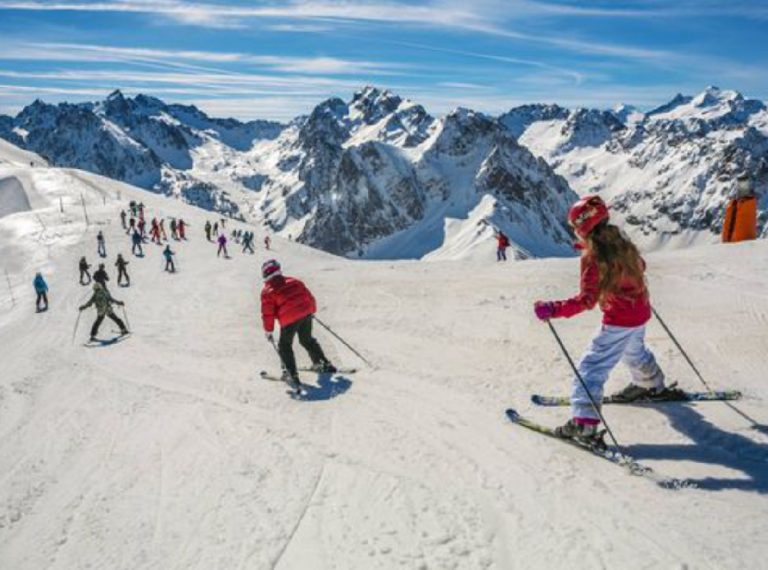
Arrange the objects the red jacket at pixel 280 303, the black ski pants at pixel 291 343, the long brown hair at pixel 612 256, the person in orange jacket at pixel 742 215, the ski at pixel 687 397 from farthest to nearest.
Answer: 1. the person in orange jacket at pixel 742 215
2. the red jacket at pixel 280 303
3. the black ski pants at pixel 291 343
4. the ski at pixel 687 397
5. the long brown hair at pixel 612 256

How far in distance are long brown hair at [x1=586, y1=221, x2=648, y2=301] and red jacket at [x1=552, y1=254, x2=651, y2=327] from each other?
0.05 m

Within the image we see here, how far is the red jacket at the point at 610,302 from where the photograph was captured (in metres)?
6.38

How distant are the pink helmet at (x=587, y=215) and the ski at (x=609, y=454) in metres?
2.24

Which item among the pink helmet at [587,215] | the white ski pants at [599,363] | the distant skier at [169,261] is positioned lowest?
the distant skier at [169,261]

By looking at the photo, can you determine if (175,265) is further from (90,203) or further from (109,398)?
(90,203)

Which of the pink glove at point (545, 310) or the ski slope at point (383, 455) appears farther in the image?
the pink glove at point (545, 310)

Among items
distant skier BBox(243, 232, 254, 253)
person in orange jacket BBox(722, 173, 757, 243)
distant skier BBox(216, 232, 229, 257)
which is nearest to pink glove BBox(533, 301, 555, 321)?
person in orange jacket BBox(722, 173, 757, 243)

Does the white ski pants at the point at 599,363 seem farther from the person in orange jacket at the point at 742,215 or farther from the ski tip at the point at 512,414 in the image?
the person in orange jacket at the point at 742,215

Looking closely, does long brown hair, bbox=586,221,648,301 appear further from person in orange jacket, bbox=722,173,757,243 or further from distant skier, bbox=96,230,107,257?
distant skier, bbox=96,230,107,257

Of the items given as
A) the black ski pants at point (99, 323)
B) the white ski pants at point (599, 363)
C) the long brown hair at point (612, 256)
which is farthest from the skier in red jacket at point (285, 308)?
the black ski pants at point (99, 323)

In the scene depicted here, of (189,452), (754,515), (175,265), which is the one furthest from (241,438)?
(175,265)

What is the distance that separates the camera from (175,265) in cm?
3488

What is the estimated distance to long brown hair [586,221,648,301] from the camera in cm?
635

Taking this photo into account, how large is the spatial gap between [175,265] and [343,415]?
1151 inches
